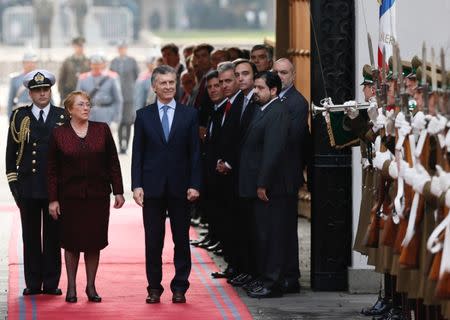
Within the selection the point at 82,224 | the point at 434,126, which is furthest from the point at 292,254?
the point at 434,126

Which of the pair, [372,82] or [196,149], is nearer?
[372,82]

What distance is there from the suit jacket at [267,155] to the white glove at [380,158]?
2.37 meters

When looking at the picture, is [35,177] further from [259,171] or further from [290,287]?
[290,287]

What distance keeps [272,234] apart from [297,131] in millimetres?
910

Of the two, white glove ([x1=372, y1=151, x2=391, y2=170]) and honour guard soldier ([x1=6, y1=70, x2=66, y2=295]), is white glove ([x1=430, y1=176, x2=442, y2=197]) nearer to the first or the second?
white glove ([x1=372, y1=151, x2=391, y2=170])

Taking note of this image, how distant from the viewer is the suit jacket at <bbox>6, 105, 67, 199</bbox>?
13875 millimetres

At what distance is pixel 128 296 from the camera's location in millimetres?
14109

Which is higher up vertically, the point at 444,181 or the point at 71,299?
the point at 444,181

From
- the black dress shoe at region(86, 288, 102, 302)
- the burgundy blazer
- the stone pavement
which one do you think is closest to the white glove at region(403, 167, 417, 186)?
the stone pavement

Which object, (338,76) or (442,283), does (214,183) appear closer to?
(338,76)

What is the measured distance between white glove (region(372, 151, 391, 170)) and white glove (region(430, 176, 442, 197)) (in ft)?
5.72

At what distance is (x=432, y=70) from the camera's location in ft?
31.5

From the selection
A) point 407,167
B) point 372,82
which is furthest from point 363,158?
point 407,167

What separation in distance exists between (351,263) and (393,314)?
214 centimetres
